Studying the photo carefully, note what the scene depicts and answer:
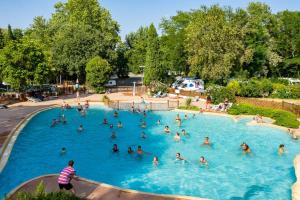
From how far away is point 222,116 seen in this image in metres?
37.0

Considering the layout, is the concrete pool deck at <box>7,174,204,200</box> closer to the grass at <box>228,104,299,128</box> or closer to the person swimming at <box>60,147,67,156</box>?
the person swimming at <box>60,147,67,156</box>

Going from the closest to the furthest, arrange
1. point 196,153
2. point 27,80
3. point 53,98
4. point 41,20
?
point 196,153, point 27,80, point 53,98, point 41,20

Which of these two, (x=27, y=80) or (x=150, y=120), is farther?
(x=27, y=80)

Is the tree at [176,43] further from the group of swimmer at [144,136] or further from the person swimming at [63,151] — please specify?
the person swimming at [63,151]

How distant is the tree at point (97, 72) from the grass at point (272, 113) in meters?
21.0

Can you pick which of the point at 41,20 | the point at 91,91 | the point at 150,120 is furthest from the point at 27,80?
the point at 41,20

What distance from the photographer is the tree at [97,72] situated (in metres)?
50.2

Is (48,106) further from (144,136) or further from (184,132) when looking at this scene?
(184,132)

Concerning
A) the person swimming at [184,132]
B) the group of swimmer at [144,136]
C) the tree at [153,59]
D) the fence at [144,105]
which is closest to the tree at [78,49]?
the tree at [153,59]

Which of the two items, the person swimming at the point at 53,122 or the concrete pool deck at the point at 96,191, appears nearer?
the concrete pool deck at the point at 96,191

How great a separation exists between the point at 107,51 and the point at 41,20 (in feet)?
110

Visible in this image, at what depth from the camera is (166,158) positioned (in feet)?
81.1

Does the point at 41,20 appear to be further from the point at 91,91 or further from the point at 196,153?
the point at 196,153

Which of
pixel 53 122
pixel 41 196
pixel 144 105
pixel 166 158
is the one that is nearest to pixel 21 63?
pixel 53 122
